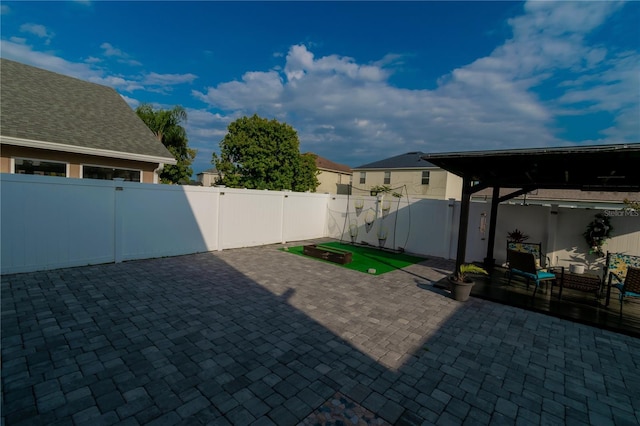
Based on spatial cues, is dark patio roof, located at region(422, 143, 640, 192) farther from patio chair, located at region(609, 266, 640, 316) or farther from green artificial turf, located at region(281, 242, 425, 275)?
green artificial turf, located at region(281, 242, 425, 275)

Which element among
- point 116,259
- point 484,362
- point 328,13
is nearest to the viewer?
point 484,362

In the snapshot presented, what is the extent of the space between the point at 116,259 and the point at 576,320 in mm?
10164

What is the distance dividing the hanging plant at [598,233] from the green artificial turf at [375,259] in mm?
4534

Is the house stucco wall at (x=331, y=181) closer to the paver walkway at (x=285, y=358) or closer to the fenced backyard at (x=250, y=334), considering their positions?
the fenced backyard at (x=250, y=334)

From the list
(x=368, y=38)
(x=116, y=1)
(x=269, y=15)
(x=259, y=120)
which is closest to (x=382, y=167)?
(x=259, y=120)

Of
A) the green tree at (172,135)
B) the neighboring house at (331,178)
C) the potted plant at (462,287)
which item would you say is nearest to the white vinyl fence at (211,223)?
the potted plant at (462,287)

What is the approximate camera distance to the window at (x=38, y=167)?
28.1ft

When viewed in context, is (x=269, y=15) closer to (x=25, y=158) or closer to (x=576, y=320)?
(x=25, y=158)

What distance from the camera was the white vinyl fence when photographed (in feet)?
20.2

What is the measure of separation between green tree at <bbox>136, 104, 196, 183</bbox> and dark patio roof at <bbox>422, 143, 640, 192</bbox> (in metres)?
16.8

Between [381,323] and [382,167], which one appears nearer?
[381,323]

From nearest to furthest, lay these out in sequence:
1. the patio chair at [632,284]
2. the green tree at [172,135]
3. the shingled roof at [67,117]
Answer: the patio chair at [632,284]
the shingled roof at [67,117]
the green tree at [172,135]

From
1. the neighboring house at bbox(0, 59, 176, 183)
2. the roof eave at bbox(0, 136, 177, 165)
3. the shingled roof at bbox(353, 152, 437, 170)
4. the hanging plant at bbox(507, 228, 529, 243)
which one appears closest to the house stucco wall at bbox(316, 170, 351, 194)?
the shingled roof at bbox(353, 152, 437, 170)

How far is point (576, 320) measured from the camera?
508 centimetres
